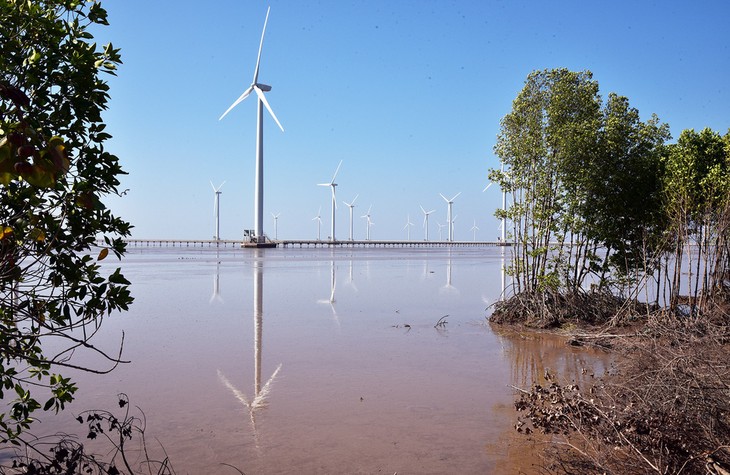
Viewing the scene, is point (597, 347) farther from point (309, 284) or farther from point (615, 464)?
point (309, 284)

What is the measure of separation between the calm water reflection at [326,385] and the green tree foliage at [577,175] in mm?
3603

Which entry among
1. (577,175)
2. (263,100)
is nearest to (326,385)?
(577,175)

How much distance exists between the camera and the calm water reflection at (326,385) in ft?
25.2

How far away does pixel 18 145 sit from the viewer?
2.14 m

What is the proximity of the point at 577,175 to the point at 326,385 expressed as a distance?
36.5 feet

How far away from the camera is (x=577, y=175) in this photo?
58.3ft

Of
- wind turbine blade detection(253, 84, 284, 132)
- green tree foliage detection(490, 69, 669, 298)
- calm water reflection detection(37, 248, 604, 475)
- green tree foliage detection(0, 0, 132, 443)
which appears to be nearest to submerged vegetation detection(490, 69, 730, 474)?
green tree foliage detection(490, 69, 669, 298)

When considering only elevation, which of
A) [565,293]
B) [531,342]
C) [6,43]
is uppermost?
[6,43]

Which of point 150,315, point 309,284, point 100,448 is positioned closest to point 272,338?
point 150,315

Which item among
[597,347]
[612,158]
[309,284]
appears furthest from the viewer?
[309,284]

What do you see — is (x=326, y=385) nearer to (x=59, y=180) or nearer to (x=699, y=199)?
(x=59, y=180)

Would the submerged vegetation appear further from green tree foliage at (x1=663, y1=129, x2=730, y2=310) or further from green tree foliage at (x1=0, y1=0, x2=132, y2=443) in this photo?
green tree foliage at (x1=0, y1=0, x2=132, y2=443)

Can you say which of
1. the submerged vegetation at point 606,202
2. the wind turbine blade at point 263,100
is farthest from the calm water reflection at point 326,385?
the wind turbine blade at point 263,100

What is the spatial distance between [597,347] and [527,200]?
18.9 feet
